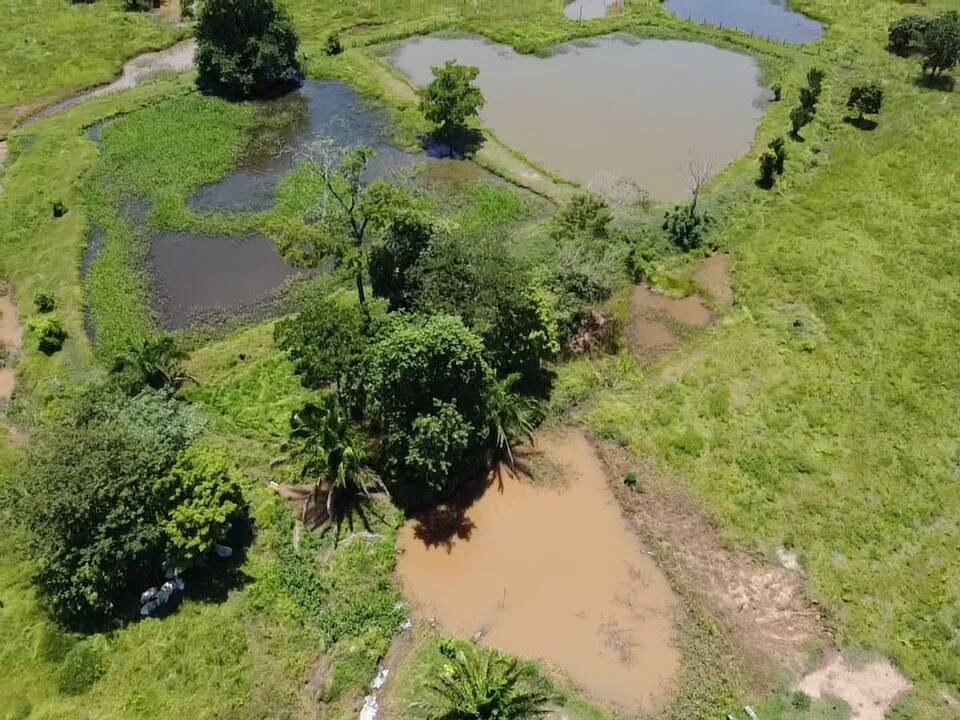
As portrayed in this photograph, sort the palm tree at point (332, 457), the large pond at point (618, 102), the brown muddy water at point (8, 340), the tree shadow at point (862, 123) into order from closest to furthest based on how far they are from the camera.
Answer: the palm tree at point (332, 457), the brown muddy water at point (8, 340), the large pond at point (618, 102), the tree shadow at point (862, 123)

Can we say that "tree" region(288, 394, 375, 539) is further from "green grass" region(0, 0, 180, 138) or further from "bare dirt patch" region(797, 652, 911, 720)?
"green grass" region(0, 0, 180, 138)

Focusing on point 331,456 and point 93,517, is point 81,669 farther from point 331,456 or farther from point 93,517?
point 331,456

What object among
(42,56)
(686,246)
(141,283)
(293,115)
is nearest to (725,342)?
(686,246)

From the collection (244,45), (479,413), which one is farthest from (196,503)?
(244,45)

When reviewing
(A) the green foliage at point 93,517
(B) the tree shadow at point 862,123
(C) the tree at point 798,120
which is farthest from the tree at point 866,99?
(A) the green foliage at point 93,517

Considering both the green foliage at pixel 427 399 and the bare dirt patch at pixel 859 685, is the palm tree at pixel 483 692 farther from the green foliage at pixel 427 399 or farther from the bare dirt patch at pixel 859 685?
the bare dirt patch at pixel 859 685

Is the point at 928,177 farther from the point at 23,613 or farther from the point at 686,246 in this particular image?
the point at 23,613
